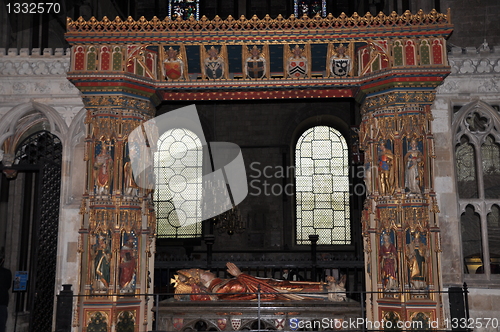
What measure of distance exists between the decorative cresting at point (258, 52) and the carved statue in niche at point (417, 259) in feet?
8.25

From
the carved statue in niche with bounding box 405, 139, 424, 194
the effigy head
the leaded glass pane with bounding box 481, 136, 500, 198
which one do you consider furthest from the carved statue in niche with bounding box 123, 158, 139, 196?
the leaded glass pane with bounding box 481, 136, 500, 198

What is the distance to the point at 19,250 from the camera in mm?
12188

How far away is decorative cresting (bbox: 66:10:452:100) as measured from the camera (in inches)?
351

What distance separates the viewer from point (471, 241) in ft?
36.5

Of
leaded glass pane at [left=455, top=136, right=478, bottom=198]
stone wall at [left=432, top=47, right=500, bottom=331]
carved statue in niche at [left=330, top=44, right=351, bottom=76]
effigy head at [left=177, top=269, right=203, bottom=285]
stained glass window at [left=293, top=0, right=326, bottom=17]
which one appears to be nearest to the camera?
carved statue in niche at [left=330, top=44, right=351, bottom=76]

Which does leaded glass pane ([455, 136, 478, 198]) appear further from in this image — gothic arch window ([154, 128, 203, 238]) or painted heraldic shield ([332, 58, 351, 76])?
gothic arch window ([154, 128, 203, 238])

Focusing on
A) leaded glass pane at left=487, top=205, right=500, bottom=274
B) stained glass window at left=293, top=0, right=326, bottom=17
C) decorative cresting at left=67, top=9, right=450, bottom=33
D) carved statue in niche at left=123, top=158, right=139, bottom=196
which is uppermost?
stained glass window at left=293, top=0, right=326, bottom=17

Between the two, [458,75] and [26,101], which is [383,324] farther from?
[26,101]

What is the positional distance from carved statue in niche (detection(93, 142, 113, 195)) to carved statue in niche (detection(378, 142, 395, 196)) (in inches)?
172

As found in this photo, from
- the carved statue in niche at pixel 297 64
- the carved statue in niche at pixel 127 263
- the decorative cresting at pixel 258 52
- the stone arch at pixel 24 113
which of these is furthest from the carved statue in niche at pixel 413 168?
the stone arch at pixel 24 113

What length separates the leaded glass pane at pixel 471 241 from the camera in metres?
10.7

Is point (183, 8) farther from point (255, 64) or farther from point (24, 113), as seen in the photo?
point (255, 64)

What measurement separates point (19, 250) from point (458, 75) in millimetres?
9774

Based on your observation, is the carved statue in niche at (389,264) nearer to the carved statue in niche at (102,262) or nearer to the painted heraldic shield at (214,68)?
the painted heraldic shield at (214,68)
